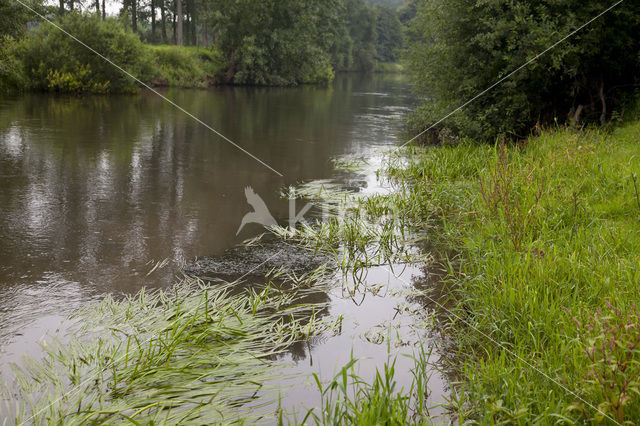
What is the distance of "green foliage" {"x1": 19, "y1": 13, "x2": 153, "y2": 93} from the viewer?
829 inches

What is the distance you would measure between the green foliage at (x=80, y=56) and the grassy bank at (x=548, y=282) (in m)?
19.1

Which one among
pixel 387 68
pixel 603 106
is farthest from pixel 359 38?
pixel 603 106

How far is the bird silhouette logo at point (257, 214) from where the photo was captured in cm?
645

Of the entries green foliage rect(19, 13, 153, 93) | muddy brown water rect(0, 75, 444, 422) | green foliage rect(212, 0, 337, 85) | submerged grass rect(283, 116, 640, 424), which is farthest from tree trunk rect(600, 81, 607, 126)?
green foliage rect(212, 0, 337, 85)

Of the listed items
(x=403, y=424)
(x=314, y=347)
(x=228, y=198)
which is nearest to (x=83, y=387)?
(x=314, y=347)

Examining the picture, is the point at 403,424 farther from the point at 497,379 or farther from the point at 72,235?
the point at 72,235

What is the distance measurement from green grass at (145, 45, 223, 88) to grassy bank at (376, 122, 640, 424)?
24.1 meters

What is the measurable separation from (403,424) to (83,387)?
1.73 meters

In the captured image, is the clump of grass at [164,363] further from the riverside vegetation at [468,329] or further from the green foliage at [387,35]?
the green foliage at [387,35]

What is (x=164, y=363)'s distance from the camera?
312 centimetres

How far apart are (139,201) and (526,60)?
6620mm

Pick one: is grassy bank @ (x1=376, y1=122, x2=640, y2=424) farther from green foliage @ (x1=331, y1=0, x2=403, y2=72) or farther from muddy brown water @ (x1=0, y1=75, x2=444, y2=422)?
green foliage @ (x1=331, y1=0, x2=403, y2=72)

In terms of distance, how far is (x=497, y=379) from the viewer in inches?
114

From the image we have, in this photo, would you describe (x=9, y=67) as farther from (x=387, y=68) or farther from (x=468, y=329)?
(x=387, y=68)
